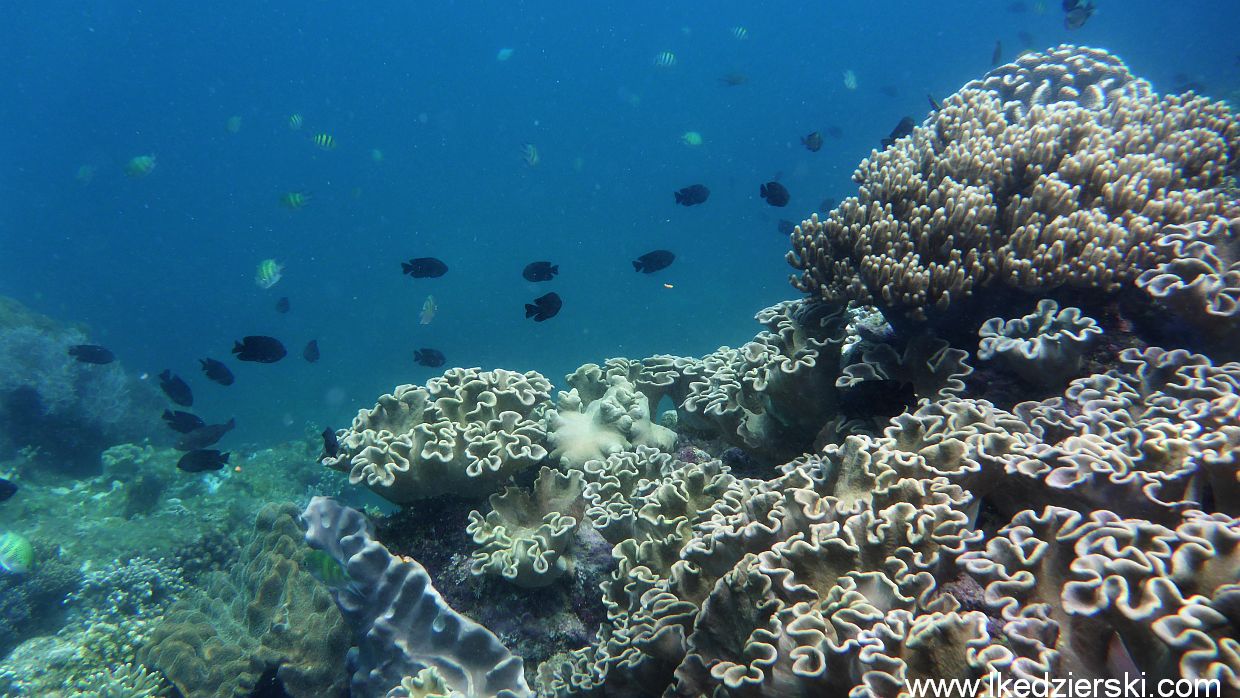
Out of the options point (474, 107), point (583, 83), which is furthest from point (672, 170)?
point (474, 107)

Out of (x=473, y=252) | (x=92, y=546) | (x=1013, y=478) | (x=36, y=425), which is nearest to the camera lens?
(x=1013, y=478)

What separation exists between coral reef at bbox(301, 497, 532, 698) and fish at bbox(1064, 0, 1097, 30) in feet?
46.8

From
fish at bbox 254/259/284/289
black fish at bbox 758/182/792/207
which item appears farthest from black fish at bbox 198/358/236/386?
black fish at bbox 758/182/792/207

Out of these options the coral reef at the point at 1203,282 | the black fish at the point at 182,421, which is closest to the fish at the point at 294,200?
the black fish at the point at 182,421

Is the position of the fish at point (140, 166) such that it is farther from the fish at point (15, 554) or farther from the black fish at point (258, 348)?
the black fish at point (258, 348)

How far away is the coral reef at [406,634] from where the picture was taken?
363 cm

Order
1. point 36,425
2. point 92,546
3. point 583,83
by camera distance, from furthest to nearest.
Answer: point 583,83 < point 36,425 < point 92,546

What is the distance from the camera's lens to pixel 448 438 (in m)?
4.43

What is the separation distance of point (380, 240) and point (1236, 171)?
396 ft

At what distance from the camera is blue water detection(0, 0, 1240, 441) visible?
288 ft

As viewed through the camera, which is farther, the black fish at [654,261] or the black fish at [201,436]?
the black fish at [201,436]

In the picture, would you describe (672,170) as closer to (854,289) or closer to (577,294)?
(577,294)

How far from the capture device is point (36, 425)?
57.5ft

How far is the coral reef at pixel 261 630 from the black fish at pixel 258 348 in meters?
2.77
